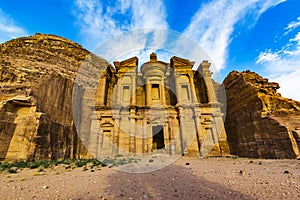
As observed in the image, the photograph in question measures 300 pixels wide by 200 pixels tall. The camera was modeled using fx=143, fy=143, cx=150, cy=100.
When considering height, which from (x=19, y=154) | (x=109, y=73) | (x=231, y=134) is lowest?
(x=19, y=154)

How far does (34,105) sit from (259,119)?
22602 mm

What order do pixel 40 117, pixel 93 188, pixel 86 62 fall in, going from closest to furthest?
pixel 93 188, pixel 40 117, pixel 86 62

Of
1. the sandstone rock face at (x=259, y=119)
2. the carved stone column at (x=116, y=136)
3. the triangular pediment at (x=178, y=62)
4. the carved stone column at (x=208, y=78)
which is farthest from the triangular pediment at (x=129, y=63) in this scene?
the sandstone rock face at (x=259, y=119)

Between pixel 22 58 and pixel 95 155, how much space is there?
47.8 feet

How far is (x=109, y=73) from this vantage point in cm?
2295

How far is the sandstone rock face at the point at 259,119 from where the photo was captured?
13.6m

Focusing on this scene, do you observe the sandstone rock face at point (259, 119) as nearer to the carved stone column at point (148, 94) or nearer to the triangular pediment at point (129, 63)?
the carved stone column at point (148, 94)

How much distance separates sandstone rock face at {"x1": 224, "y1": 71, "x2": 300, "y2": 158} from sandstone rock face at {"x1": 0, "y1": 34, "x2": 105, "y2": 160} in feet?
62.5

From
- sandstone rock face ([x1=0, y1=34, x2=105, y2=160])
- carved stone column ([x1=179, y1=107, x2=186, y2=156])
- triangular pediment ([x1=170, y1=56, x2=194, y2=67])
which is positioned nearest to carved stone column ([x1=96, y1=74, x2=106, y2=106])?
sandstone rock face ([x1=0, y1=34, x2=105, y2=160])

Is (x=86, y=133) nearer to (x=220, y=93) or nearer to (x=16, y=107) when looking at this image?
(x=16, y=107)

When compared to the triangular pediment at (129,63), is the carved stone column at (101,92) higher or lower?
lower

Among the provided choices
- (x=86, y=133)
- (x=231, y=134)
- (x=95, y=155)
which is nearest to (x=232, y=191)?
(x=95, y=155)

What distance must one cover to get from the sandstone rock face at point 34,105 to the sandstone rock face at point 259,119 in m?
19.0

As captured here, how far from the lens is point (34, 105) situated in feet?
39.7
